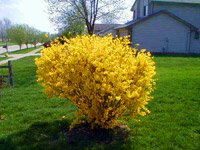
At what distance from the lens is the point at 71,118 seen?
615 centimetres

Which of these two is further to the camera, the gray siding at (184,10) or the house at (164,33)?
the gray siding at (184,10)

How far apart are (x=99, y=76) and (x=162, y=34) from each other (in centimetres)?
2348

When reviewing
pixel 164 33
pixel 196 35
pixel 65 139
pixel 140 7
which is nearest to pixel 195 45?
pixel 196 35

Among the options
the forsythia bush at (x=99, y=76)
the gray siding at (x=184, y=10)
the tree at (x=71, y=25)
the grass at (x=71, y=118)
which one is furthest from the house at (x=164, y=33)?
the forsythia bush at (x=99, y=76)

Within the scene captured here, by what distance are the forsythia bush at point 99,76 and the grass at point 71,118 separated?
1.82 ft

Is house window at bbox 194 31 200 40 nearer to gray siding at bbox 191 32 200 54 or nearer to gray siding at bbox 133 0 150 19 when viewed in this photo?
gray siding at bbox 191 32 200 54

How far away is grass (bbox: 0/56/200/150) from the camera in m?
4.91

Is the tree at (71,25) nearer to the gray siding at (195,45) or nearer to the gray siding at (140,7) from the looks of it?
the gray siding at (140,7)

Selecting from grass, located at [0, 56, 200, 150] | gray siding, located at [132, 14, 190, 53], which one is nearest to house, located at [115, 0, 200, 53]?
gray siding, located at [132, 14, 190, 53]

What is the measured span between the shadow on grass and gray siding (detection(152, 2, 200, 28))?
25904 millimetres

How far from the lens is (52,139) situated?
5141mm

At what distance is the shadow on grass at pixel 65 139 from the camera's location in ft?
15.9

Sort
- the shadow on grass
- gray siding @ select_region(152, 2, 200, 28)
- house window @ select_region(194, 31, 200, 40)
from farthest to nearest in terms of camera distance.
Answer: gray siding @ select_region(152, 2, 200, 28)
house window @ select_region(194, 31, 200, 40)
the shadow on grass

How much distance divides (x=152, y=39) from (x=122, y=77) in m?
23.2
